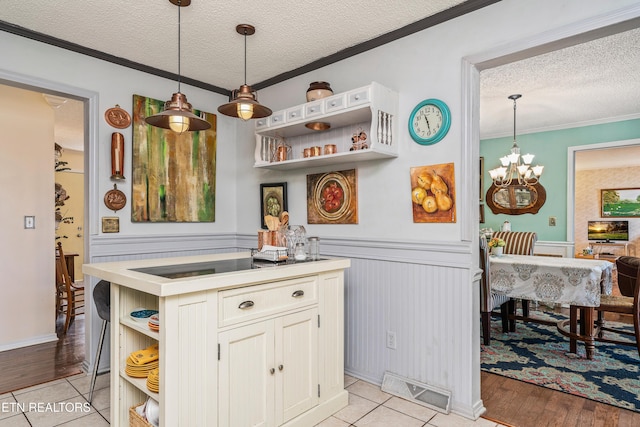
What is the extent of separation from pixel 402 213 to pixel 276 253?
A: 98cm

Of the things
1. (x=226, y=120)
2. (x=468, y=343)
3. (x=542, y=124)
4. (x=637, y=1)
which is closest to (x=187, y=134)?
(x=226, y=120)

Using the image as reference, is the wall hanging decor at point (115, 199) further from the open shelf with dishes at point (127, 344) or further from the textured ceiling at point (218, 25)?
the open shelf with dishes at point (127, 344)

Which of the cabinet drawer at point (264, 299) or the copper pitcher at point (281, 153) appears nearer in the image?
the cabinet drawer at point (264, 299)

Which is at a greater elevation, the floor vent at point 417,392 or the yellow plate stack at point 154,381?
the yellow plate stack at point 154,381

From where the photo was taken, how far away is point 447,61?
249cm

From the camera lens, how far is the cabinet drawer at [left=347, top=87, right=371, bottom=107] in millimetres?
2545

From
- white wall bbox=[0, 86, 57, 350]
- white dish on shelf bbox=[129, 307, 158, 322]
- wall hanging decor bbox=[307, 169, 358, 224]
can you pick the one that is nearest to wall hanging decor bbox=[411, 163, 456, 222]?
wall hanging decor bbox=[307, 169, 358, 224]

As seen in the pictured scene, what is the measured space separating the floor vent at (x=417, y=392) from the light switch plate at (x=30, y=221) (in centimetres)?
364

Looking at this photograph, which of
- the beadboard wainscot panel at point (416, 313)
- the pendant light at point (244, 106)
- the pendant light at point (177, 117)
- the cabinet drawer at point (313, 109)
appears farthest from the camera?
the cabinet drawer at point (313, 109)

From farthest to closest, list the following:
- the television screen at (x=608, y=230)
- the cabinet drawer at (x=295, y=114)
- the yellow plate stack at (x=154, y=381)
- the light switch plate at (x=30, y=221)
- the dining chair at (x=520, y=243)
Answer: the television screen at (x=608, y=230), the dining chair at (x=520, y=243), the light switch plate at (x=30, y=221), the cabinet drawer at (x=295, y=114), the yellow plate stack at (x=154, y=381)

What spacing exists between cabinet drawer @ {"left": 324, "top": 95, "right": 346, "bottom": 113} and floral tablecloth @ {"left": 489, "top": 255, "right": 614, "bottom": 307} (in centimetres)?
223

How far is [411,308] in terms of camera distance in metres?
2.65

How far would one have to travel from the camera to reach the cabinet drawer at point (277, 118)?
121 inches

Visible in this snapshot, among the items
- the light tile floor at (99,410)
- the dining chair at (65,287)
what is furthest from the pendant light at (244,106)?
the dining chair at (65,287)
